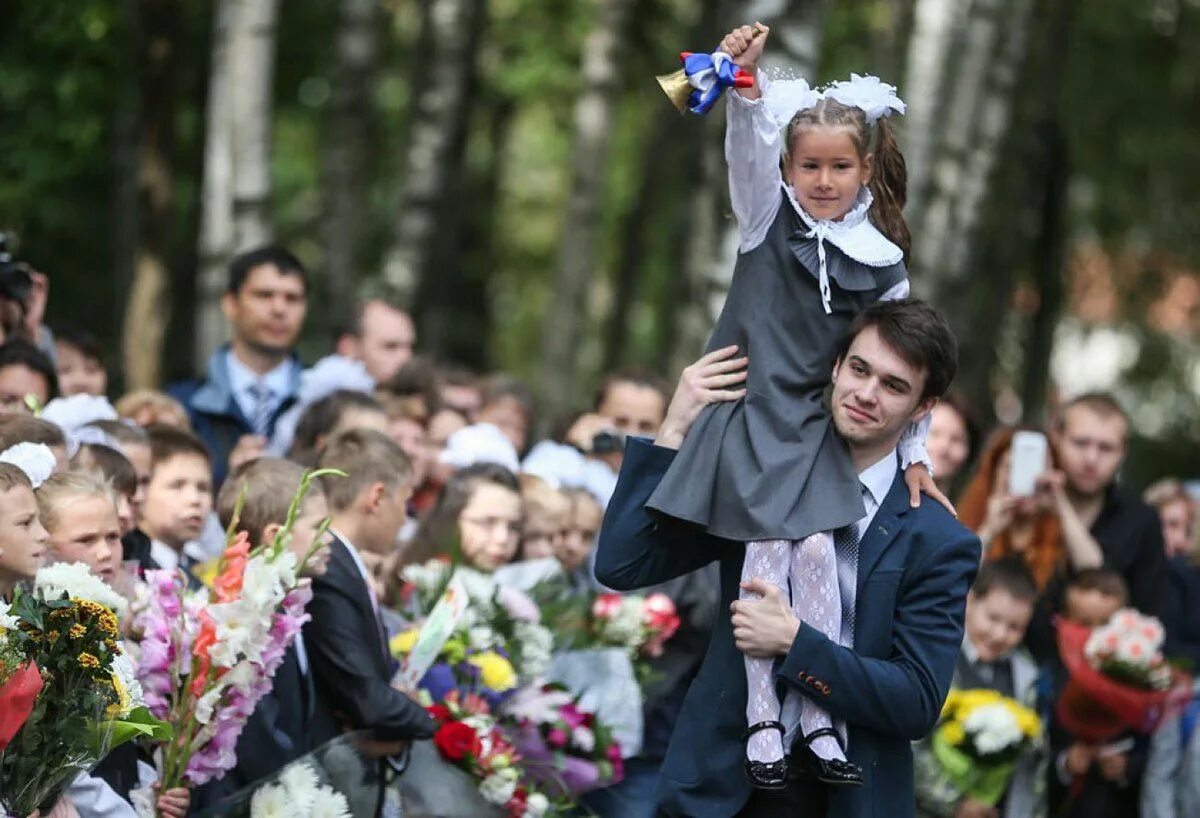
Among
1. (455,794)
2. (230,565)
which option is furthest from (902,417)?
(455,794)

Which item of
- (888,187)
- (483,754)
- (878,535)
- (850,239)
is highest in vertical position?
(888,187)

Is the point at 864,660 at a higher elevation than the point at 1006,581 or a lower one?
higher

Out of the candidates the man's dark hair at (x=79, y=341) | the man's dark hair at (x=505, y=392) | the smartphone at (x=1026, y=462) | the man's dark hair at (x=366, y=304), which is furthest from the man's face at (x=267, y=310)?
the smartphone at (x=1026, y=462)

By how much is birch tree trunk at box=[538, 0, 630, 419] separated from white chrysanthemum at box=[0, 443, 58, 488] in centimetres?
1460

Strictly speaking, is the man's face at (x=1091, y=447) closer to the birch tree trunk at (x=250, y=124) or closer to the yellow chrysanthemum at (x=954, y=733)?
the yellow chrysanthemum at (x=954, y=733)

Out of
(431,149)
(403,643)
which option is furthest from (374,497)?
(431,149)

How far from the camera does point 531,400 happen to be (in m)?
12.0

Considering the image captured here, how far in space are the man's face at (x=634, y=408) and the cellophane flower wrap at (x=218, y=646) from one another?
4.38m

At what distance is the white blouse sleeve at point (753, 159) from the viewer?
521 centimetres

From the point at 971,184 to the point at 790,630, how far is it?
14.0 metres

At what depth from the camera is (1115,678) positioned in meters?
9.98

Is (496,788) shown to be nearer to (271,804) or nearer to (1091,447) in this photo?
(271,804)

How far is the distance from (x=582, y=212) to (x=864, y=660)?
1664cm

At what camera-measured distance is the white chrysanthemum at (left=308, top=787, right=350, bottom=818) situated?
247 inches
